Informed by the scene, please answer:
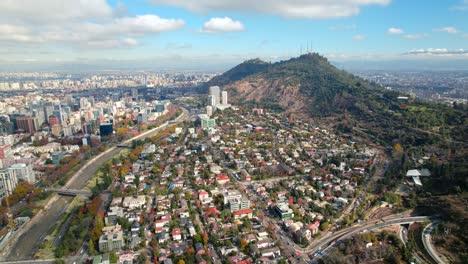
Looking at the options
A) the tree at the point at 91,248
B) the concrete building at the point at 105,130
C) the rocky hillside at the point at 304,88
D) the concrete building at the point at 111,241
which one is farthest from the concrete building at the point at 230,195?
the rocky hillside at the point at 304,88

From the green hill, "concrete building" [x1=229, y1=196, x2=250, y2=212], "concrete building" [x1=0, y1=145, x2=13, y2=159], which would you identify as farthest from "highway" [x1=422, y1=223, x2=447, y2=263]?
"concrete building" [x1=0, y1=145, x2=13, y2=159]

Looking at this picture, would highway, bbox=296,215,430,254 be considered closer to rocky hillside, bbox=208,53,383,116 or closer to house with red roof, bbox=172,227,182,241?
house with red roof, bbox=172,227,182,241

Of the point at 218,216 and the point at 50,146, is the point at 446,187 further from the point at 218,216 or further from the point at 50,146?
the point at 50,146

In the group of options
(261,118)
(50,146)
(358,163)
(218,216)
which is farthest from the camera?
(261,118)

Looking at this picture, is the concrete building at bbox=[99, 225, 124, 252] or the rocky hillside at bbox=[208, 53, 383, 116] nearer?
the concrete building at bbox=[99, 225, 124, 252]

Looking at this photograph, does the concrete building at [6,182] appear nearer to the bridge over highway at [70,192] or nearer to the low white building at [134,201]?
the bridge over highway at [70,192]

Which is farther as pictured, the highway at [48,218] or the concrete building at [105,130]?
the concrete building at [105,130]

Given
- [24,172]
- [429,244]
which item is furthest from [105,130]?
[429,244]

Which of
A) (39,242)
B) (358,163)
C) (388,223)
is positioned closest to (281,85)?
(358,163)

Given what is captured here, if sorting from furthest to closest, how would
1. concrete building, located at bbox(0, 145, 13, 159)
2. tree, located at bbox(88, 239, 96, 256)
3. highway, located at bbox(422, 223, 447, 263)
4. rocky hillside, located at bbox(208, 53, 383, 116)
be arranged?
rocky hillside, located at bbox(208, 53, 383, 116) → concrete building, located at bbox(0, 145, 13, 159) → tree, located at bbox(88, 239, 96, 256) → highway, located at bbox(422, 223, 447, 263)
